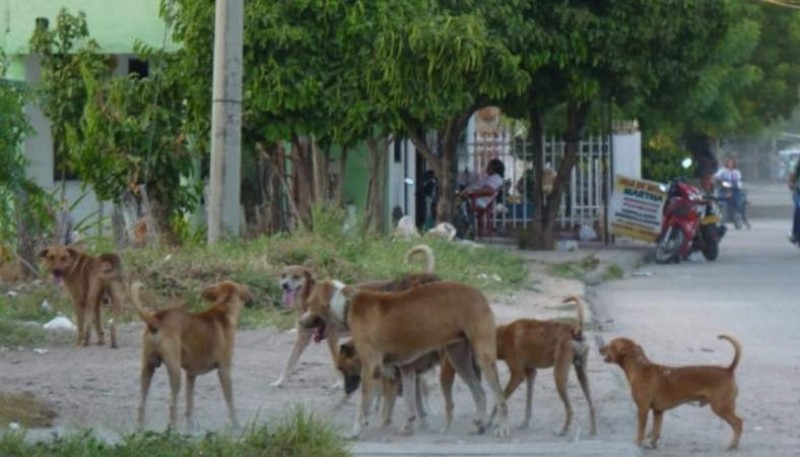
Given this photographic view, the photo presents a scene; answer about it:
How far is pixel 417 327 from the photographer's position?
32.0 feet

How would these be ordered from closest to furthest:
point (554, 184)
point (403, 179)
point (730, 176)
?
point (554, 184) < point (403, 179) < point (730, 176)

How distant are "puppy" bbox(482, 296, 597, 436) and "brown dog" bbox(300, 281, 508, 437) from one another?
0.35 meters

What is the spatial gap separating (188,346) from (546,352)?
2041 millimetres

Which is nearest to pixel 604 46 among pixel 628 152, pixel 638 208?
pixel 638 208

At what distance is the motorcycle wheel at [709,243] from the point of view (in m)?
28.5

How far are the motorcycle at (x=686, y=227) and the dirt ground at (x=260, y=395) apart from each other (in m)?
13.4

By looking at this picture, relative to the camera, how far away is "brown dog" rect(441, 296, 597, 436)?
10.1 meters

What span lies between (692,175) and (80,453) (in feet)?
148

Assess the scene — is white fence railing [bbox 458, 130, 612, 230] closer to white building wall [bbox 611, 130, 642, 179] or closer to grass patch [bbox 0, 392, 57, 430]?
white building wall [bbox 611, 130, 642, 179]

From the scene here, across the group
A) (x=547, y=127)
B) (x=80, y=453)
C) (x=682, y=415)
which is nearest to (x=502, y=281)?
(x=682, y=415)

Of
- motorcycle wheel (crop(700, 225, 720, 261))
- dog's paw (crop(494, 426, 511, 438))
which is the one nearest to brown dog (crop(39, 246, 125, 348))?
dog's paw (crop(494, 426, 511, 438))

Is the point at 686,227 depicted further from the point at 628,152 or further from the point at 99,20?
the point at 628,152

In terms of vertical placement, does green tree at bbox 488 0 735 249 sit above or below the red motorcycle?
above

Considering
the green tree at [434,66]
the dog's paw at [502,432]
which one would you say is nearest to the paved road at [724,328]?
the dog's paw at [502,432]
